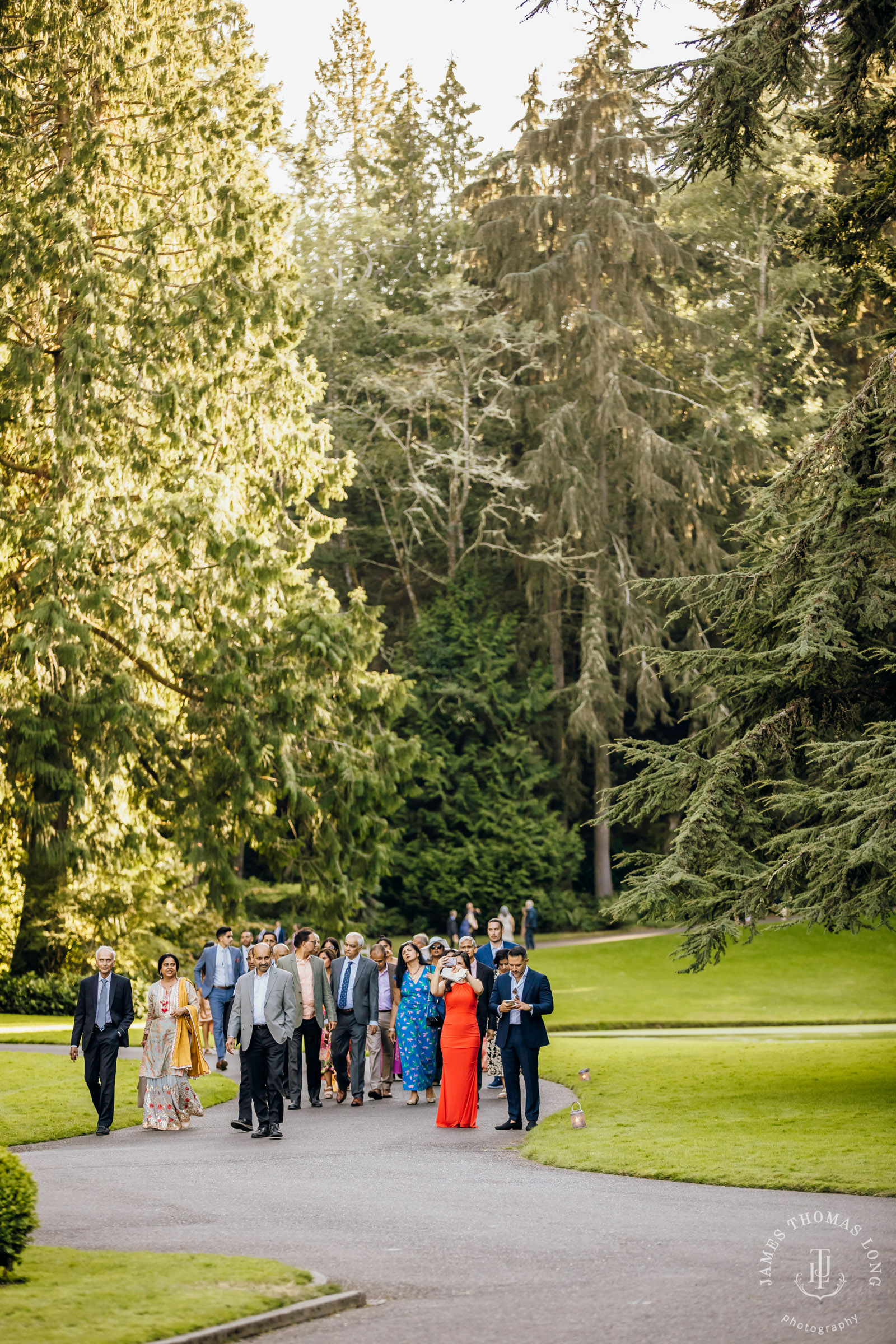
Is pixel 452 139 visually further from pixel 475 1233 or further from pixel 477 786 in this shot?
pixel 475 1233

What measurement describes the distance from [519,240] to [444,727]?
15.9 meters

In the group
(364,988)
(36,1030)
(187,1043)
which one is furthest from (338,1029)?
(36,1030)

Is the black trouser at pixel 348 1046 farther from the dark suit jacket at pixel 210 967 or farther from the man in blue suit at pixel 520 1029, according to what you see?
the dark suit jacket at pixel 210 967

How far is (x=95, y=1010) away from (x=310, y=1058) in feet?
10.9

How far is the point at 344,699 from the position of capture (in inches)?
1125

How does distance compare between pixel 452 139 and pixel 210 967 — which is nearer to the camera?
pixel 210 967

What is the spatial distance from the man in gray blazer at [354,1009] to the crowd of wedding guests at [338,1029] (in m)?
0.02

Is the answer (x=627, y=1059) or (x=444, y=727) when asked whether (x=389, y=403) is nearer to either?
(x=444, y=727)

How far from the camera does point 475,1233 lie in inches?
350

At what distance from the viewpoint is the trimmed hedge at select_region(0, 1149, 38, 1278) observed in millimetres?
7344

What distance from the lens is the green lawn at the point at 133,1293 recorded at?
21.1 ft

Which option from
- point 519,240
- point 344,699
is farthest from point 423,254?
point 344,699

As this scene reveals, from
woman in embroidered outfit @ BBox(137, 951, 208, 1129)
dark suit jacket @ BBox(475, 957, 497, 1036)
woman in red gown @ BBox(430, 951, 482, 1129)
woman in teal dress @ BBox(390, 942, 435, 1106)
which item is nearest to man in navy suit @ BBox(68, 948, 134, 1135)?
woman in embroidered outfit @ BBox(137, 951, 208, 1129)

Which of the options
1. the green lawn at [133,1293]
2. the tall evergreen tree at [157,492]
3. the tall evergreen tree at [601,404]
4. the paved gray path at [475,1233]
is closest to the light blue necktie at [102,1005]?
the paved gray path at [475,1233]
